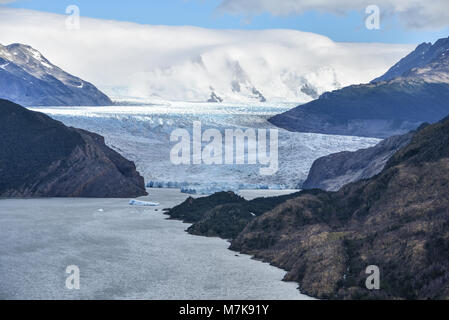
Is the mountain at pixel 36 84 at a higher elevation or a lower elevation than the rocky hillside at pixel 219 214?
higher

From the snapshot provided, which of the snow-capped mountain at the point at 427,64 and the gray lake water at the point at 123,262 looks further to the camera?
the snow-capped mountain at the point at 427,64

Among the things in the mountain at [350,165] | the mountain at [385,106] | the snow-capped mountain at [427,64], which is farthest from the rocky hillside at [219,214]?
the snow-capped mountain at [427,64]

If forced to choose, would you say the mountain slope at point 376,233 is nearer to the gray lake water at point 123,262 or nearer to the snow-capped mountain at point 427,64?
the gray lake water at point 123,262

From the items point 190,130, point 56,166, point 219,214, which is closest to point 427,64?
point 190,130

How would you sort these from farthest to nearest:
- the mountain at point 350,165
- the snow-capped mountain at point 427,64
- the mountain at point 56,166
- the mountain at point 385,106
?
the snow-capped mountain at point 427,64 → the mountain at point 385,106 → the mountain at point 350,165 → the mountain at point 56,166

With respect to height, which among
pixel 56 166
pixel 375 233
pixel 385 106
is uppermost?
pixel 385 106

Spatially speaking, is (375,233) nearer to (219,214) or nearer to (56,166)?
(219,214)

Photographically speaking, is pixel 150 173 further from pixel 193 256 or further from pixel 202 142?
pixel 193 256

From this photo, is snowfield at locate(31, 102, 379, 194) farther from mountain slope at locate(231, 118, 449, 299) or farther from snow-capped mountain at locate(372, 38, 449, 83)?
snow-capped mountain at locate(372, 38, 449, 83)
